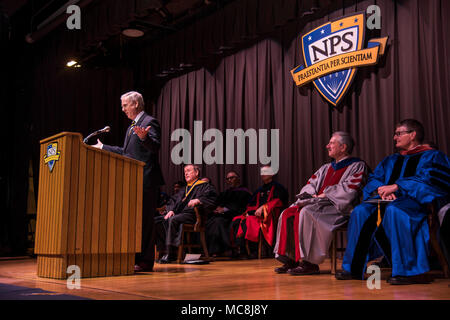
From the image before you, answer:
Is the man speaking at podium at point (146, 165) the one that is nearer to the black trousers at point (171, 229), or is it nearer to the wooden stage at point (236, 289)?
the wooden stage at point (236, 289)

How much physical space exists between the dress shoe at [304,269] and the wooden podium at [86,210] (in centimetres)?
118

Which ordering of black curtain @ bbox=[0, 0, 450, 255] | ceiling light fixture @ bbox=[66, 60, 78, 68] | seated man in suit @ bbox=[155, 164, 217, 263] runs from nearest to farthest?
black curtain @ bbox=[0, 0, 450, 255] → seated man in suit @ bbox=[155, 164, 217, 263] → ceiling light fixture @ bbox=[66, 60, 78, 68]

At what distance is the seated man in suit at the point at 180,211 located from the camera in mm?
→ 5262

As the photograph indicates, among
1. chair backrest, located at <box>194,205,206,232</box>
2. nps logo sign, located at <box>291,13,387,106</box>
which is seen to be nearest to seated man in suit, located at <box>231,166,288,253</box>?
chair backrest, located at <box>194,205,206,232</box>

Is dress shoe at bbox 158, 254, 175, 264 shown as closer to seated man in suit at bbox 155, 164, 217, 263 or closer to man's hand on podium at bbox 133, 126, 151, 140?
seated man in suit at bbox 155, 164, 217, 263

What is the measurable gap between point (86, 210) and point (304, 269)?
1680 millimetres

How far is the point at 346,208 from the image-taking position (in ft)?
11.9

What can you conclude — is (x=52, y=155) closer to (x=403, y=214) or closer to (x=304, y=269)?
(x=304, y=269)

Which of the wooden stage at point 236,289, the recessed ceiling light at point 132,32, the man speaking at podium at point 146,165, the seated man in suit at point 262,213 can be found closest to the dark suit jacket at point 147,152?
the man speaking at podium at point 146,165

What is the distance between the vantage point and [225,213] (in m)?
6.29

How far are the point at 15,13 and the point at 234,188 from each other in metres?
4.44

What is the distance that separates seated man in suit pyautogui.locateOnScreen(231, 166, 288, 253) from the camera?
5703 millimetres

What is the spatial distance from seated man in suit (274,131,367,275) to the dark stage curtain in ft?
4.45
